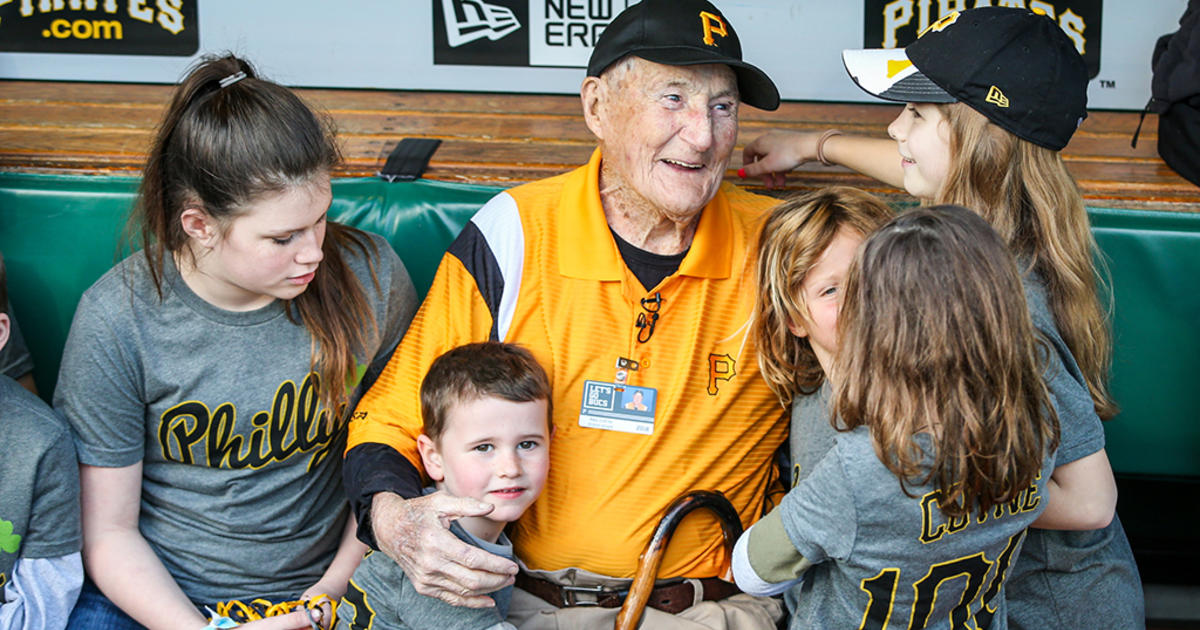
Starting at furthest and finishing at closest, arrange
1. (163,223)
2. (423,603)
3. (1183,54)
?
(1183,54) < (163,223) < (423,603)

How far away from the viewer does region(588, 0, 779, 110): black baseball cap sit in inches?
72.6

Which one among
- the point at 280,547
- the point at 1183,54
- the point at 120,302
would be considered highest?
the point at 1183,54

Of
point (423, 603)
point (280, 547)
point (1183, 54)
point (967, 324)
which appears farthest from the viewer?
point (1183, 54)

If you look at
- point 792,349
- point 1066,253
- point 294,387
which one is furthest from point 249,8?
point 1066,253

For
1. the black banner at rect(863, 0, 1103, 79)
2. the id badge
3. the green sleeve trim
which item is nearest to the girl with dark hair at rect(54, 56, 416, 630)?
the id badge

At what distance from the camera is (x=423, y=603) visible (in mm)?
1723

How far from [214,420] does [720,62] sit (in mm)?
1045

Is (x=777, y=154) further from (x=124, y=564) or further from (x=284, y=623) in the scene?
(x=124, y=564)

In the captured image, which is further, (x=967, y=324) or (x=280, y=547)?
(x=280, y=547)

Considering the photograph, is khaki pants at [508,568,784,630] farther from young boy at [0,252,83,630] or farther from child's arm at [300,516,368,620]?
young boy at [0,252,83,630]

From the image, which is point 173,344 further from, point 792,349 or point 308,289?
point 792,349

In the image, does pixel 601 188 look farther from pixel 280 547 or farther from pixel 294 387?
pixel 280 547

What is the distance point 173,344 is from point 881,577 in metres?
1.20

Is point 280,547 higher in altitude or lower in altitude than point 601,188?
lower
